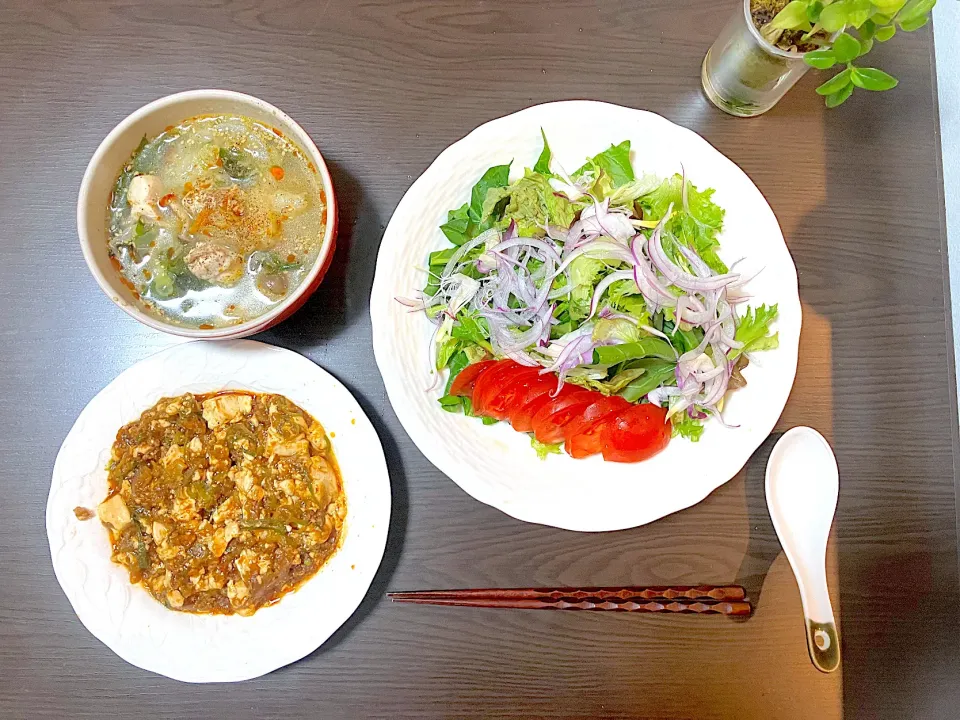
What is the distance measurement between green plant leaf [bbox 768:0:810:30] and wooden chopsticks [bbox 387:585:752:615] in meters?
1.10

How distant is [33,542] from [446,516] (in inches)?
36.4

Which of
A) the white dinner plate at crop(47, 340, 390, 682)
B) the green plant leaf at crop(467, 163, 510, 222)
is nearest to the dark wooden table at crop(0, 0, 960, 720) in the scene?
the white dinner plate at crop(47, 340, 390, 682)

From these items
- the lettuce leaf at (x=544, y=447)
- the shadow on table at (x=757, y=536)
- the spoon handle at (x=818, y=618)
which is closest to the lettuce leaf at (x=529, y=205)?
the lettuce leaf at (x=544, y=447)

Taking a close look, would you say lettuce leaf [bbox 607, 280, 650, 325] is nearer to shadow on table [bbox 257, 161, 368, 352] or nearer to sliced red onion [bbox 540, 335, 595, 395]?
sliced red onion [bbox 540, 335, 595, 395]

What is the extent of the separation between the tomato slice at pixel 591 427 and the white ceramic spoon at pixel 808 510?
0.39m

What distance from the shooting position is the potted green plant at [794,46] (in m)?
1.06

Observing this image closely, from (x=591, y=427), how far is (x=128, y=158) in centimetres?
102

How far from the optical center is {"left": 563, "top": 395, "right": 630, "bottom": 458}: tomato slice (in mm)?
1289

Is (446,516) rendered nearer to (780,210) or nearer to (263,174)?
(263,174)

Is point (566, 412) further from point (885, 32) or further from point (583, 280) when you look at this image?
point (885, 32)

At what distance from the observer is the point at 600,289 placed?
1.30m

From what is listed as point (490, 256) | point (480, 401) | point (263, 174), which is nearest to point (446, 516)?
point (480, 401)

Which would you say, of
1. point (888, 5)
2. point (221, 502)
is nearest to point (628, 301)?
point (888, 5)

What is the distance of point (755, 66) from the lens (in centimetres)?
135
